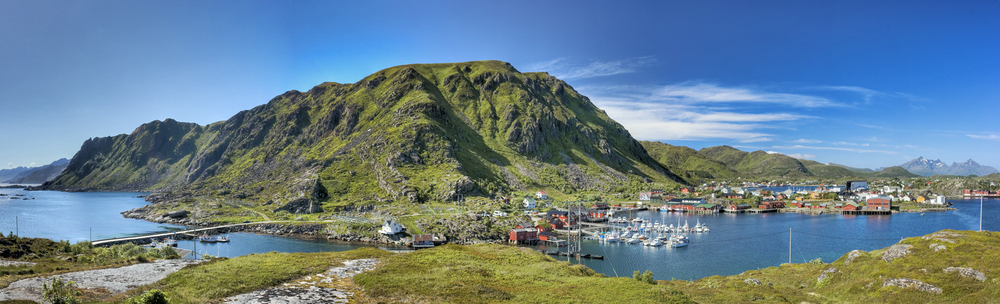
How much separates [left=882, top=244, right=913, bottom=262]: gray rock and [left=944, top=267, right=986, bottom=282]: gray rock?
161 inches

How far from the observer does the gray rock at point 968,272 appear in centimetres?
2828

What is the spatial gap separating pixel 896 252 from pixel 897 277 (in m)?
5.25

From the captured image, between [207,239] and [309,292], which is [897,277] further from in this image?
[207,239]

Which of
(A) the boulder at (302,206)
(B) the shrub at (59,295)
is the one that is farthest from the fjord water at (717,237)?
(B) the shrub at (59,295)

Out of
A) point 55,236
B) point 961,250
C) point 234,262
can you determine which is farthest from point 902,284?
point 55,236

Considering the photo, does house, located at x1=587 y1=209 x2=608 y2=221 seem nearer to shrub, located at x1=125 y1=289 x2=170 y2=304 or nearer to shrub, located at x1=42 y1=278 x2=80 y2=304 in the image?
shrub, located at x1=125 y1=289 x2=170 y2=304

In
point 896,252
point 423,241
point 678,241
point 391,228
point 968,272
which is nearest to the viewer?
point 968,272

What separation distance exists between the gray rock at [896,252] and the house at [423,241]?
84.5 metres

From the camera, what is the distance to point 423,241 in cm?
10569

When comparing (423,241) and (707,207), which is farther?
(707,207)

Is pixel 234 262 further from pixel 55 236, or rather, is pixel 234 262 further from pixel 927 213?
pixel 927 213

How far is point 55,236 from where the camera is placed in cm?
11706

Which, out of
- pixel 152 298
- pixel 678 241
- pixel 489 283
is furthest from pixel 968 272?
pixel 678 241

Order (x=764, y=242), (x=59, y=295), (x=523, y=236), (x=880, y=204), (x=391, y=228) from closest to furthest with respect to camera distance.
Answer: (x=59, y=295) < (x=764, y=242) < (x=523, y=236) < (x=391, y=228) < (x=880, y=204)
